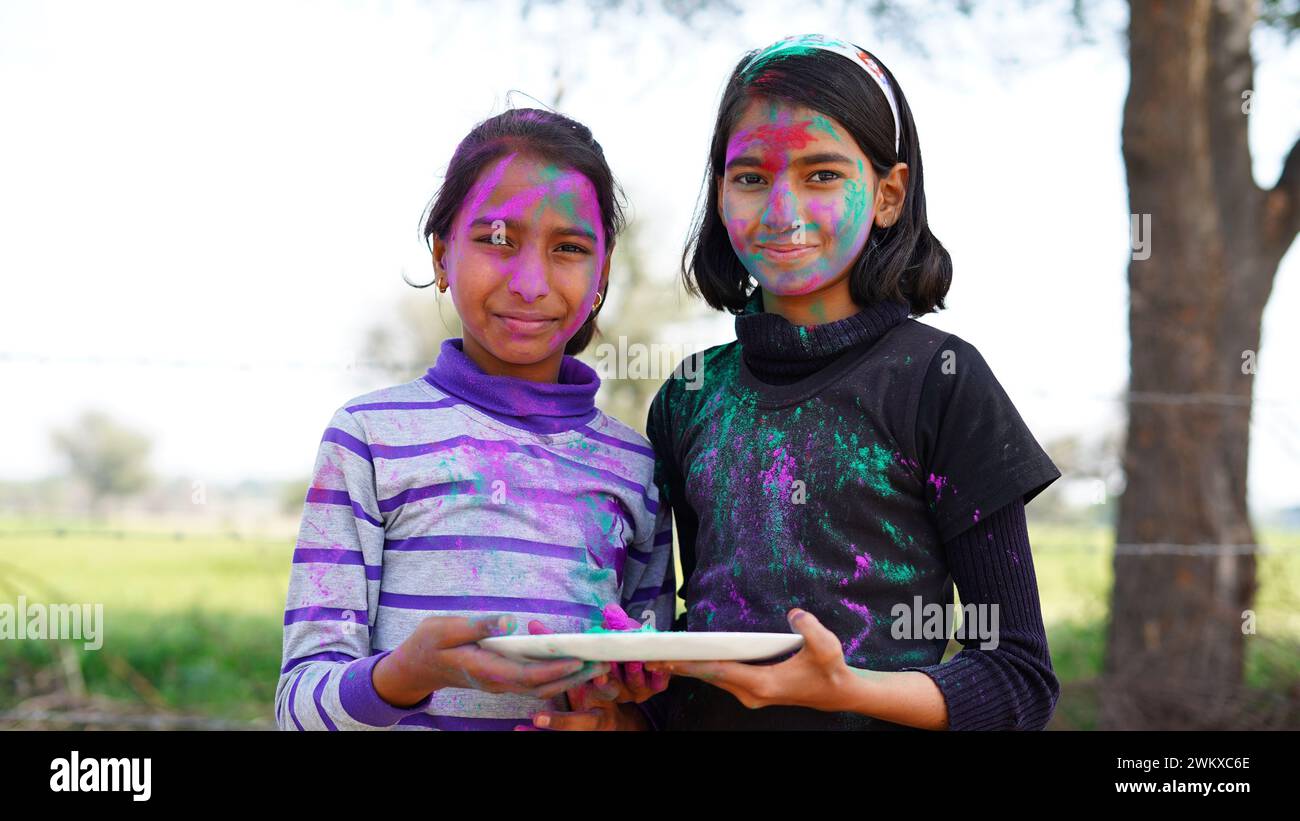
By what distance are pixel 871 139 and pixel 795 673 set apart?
35.8 inches

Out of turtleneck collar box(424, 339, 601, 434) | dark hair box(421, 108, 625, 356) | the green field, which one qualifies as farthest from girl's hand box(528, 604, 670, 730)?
the green field

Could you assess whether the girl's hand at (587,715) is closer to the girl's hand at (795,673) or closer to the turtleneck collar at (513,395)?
the girl's hand at (795,673)

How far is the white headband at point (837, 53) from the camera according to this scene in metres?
1.93

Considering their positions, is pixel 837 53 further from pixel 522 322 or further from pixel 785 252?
pixel 522 322

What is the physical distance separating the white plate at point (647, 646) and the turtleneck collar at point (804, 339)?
0.60 meters

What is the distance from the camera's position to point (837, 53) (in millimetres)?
1929

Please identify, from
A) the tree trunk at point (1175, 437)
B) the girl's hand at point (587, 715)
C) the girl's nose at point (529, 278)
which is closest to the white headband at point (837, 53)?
the girl's nose at point (529, 278)

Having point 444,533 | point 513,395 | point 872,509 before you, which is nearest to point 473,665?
point 444,533

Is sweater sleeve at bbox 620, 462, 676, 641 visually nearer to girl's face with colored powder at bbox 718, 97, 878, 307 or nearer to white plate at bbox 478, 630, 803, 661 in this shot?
girl's face with colored powder at bbox 718, 97, 878, 307
